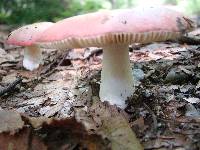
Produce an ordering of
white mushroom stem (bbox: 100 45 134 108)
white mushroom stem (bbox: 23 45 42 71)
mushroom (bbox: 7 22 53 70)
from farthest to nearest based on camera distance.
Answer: white mushroom stem (bbox: 23 45 42 71) → mushroom (bbox: 7 22 53 70) → white mushroom stem (bbox: 100 45 134 108)

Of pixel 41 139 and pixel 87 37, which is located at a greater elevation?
pixel 87 37

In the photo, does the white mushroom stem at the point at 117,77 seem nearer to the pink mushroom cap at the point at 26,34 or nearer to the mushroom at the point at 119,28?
the mushroom at the point at 119,28

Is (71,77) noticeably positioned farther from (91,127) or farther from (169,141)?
(169,141)

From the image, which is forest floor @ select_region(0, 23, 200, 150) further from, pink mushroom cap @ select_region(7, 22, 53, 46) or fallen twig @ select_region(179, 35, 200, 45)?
pink mushroom cap @ select_region(7, 22, 53, 46)

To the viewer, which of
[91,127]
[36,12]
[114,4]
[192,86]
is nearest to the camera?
[91,127]

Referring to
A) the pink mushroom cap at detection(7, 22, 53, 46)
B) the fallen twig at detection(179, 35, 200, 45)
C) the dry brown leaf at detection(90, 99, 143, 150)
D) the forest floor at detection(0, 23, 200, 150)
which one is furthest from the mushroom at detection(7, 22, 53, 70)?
the fallen twig at detection(179, 35, 200, 45)

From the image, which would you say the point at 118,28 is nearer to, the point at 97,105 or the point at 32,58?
the point at 97,105

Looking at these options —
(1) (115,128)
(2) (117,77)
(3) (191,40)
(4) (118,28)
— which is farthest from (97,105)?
(3) (191,40)

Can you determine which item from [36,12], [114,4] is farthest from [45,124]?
[114,4]
